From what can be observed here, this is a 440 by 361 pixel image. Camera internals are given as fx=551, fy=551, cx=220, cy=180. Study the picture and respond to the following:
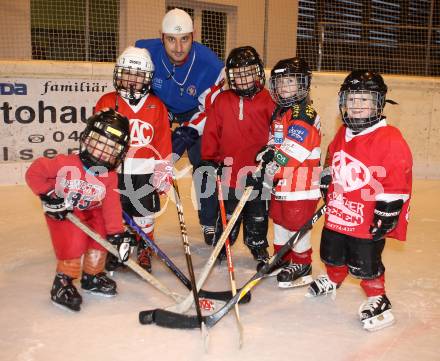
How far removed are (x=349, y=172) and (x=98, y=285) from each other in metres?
1.28

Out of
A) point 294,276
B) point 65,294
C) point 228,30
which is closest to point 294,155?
point 294,276

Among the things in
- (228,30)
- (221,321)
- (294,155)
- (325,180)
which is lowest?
(221,321)

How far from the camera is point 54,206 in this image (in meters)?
2.33

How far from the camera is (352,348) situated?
2195 millimetres

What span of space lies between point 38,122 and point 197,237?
1848 mm

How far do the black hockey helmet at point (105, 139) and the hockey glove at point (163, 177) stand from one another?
1.85ft

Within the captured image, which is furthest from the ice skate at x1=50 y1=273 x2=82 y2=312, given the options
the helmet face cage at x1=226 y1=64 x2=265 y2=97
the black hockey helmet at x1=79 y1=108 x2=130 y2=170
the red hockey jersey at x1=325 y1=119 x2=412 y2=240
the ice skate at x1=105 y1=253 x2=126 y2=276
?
the helmet face cage at x1=226 y1=64 x2=265 y2=97

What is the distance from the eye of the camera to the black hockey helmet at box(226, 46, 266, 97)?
9.44 feet

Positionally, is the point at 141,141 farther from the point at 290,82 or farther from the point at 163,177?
the point at 290,82

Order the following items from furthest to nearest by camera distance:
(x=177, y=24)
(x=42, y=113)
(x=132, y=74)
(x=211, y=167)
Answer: (x=42, y=113), (x=177, y=24), (x=211, y=167), (x=132, y=74)

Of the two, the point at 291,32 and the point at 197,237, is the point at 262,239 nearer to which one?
the point at 197,237

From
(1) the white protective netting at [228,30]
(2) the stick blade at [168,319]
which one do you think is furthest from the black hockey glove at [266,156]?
(1) the white protective netting at [228,30]

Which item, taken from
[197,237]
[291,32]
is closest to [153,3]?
[291,32]

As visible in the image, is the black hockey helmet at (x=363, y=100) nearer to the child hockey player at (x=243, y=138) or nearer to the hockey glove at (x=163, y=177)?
the child hockey player at (x=243, y=138)
